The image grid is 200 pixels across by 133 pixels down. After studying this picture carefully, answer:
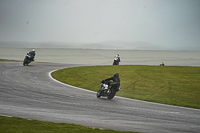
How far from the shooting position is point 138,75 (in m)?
26.2

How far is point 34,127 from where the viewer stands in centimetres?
861

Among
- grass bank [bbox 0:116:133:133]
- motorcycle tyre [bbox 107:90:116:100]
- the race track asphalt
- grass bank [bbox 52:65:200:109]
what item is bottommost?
grass bank [bbox 0:116:133:133]

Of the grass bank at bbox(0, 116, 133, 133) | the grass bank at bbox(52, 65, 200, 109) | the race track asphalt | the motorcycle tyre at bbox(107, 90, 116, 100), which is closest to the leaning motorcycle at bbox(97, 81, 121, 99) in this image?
the motorcycle tyre at bbox(107, 90, 116, 100)

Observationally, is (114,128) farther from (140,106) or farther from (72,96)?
(72,96)

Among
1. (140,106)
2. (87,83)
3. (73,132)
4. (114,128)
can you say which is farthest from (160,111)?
(87,83)

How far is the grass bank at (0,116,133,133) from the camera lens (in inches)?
316

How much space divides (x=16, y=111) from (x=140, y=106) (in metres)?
6.07

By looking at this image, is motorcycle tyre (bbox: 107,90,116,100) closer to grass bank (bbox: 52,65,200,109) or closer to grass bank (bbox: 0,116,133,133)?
grass bank (bbox: 52,65,200,109)

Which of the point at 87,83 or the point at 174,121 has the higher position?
the point at 87,83

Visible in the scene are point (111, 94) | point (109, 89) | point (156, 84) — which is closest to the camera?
point (111, 94)

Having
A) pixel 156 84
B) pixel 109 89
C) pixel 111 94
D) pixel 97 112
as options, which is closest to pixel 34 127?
pixel 97 112

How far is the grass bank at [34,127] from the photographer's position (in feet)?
26.3

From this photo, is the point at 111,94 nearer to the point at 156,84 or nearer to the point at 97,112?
the point at 97,112

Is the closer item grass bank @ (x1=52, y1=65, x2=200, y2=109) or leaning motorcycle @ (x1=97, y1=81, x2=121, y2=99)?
leaning motorcycle @ (x1=97, y1=81, x2=121, y2=99)
